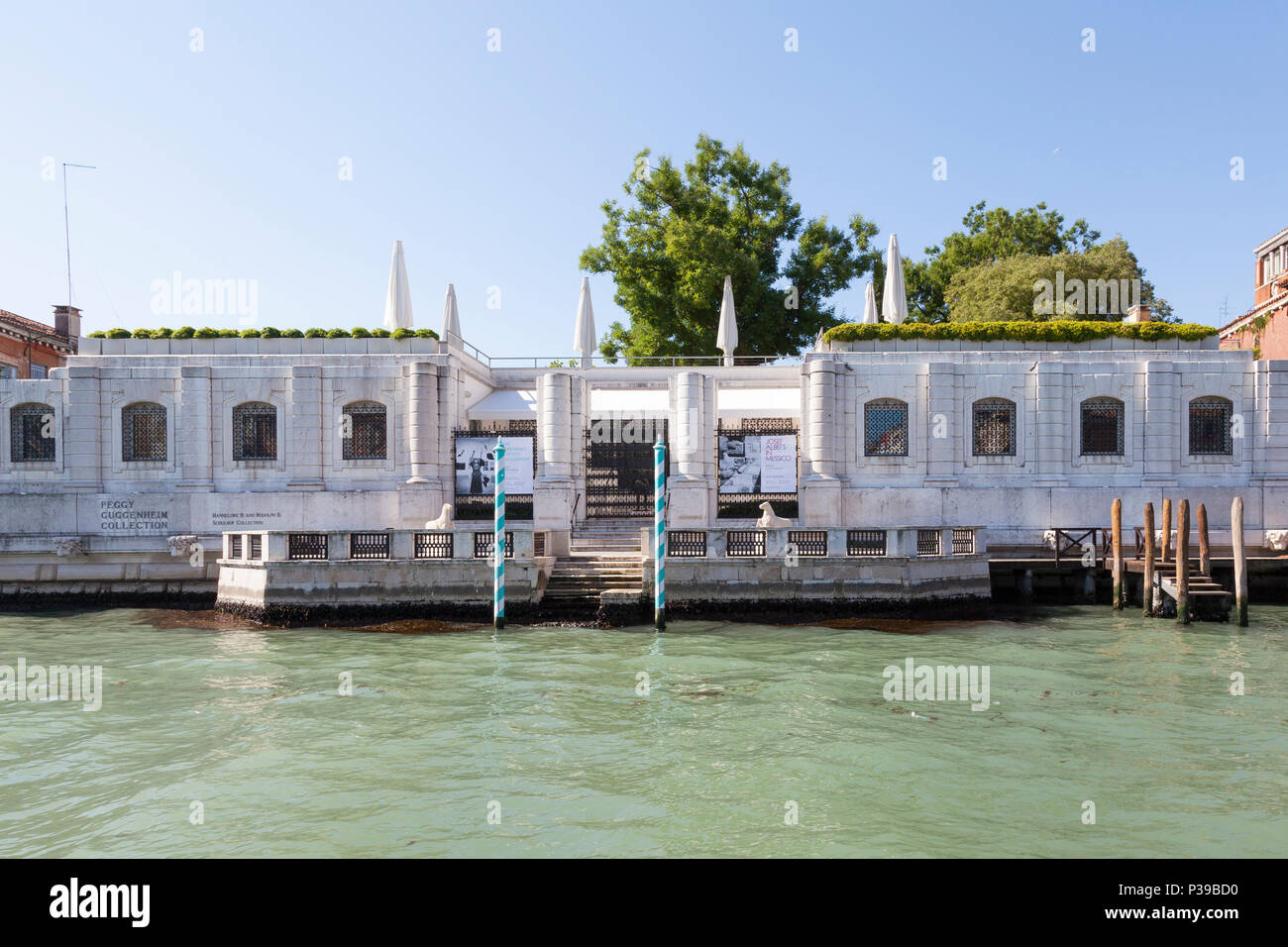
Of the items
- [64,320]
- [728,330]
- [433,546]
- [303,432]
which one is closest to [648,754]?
[433,546]

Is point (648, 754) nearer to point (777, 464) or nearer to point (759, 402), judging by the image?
point (777, 464)

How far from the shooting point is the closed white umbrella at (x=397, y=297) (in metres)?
27.7

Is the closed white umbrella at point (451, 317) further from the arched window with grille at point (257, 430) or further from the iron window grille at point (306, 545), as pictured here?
the iron window grille at point (306, 545)

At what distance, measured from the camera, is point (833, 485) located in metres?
25.3

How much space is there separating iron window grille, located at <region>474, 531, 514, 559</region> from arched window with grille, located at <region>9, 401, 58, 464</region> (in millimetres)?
15493

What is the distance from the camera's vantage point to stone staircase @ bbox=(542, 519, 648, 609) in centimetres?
2005

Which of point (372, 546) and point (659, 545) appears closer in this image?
point (659, 545)

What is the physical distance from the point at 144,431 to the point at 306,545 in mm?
10179

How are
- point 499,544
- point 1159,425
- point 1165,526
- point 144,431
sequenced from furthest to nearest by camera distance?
point 144,431 < point 1159,425 < point 1165,526 < point 499,544

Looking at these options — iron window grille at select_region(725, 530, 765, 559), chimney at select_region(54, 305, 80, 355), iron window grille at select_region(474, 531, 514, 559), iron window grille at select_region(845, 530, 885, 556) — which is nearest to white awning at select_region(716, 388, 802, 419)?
iron window grille at select_region(725, 530, 765, 559)

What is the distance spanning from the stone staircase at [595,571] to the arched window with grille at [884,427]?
7.90m

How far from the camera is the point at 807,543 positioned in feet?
66.7
